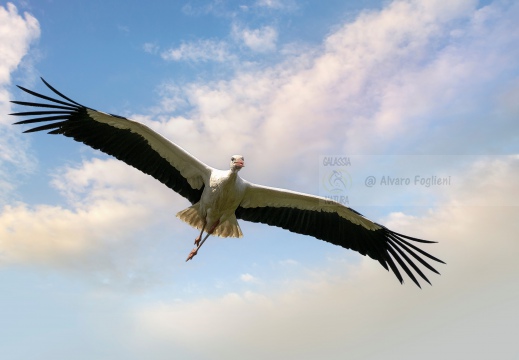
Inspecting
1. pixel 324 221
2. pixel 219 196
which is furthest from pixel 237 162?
pixel 324 221

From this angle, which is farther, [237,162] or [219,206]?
[219,206]

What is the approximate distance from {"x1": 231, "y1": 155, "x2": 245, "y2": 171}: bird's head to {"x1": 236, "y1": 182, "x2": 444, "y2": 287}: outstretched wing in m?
0.98

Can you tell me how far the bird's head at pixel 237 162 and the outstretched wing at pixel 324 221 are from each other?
3.23ft

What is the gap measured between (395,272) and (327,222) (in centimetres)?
165

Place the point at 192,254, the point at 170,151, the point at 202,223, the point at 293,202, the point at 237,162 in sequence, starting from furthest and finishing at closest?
1. the point at 293,202
2. the point at 202,223
3. the point at 170,151
4. the point at 192,254
5. the point at 237,162

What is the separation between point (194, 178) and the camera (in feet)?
36.5

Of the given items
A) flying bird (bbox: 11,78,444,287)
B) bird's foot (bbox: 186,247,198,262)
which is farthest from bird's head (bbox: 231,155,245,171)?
bird's foot (bbox: 186,247,198,262)

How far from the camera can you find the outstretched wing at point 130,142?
1042cm

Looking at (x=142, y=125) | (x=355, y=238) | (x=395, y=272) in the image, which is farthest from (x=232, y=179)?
(x=395, y=272)

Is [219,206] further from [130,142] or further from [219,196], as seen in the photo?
[130,142]

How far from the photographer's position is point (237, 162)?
10.4 metres

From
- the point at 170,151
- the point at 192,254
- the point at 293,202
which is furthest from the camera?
the point at 293,202

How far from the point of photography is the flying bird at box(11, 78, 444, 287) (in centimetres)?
1053

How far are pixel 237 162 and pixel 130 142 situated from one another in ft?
6.86
